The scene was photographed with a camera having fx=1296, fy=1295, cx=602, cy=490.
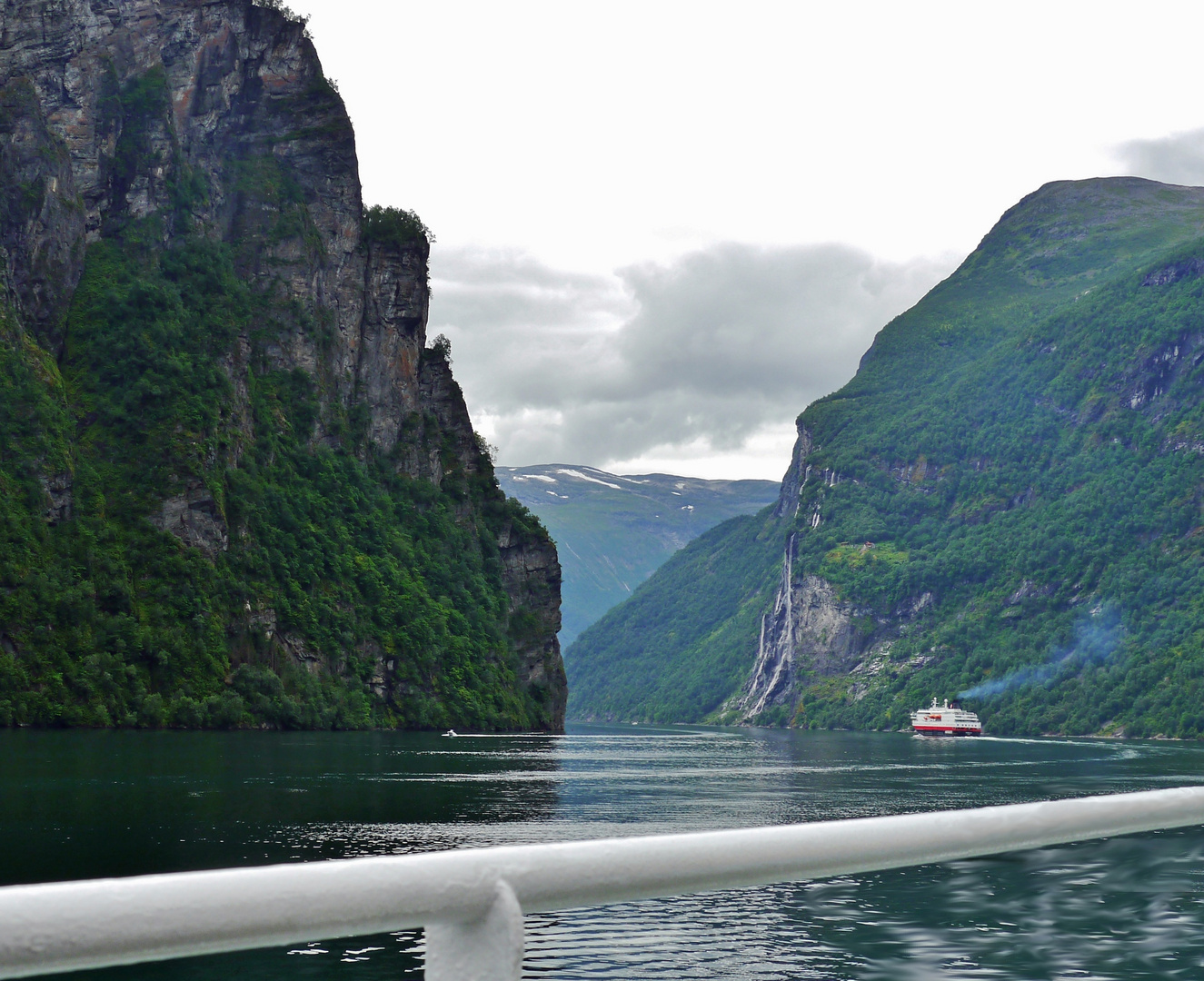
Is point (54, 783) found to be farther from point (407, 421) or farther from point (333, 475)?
point (407, 421)

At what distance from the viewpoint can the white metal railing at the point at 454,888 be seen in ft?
5.78

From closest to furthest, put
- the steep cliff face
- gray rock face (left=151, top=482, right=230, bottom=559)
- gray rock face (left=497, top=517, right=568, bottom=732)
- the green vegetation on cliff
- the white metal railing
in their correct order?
the white metal railing → the green vegetation on cliff → the steep cliff face → gray rock face (left=151, top=482, right=230, bottom=559) → gray rock face (left=497, top=517, right=568, bottom=732)

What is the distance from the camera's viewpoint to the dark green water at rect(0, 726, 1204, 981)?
5625mm

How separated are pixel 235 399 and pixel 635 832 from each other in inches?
4222

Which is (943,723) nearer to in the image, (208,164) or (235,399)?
(235,399)

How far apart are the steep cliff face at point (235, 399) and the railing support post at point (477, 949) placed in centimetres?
9586

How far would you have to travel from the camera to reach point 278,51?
516ft

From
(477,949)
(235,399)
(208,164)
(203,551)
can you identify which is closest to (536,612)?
(235,399)

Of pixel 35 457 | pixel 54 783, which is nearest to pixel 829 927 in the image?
pixel 54 783

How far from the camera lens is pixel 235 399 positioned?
13188 cm

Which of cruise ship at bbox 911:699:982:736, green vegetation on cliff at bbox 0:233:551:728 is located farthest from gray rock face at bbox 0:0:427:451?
cruise ship at bbox 911:699:982:736

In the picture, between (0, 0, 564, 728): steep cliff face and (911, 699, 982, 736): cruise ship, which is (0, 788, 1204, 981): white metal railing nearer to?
(0, 0, 564, 728): steep cliff face

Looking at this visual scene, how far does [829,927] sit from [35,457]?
103m

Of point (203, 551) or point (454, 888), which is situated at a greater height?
point (203, 551)
